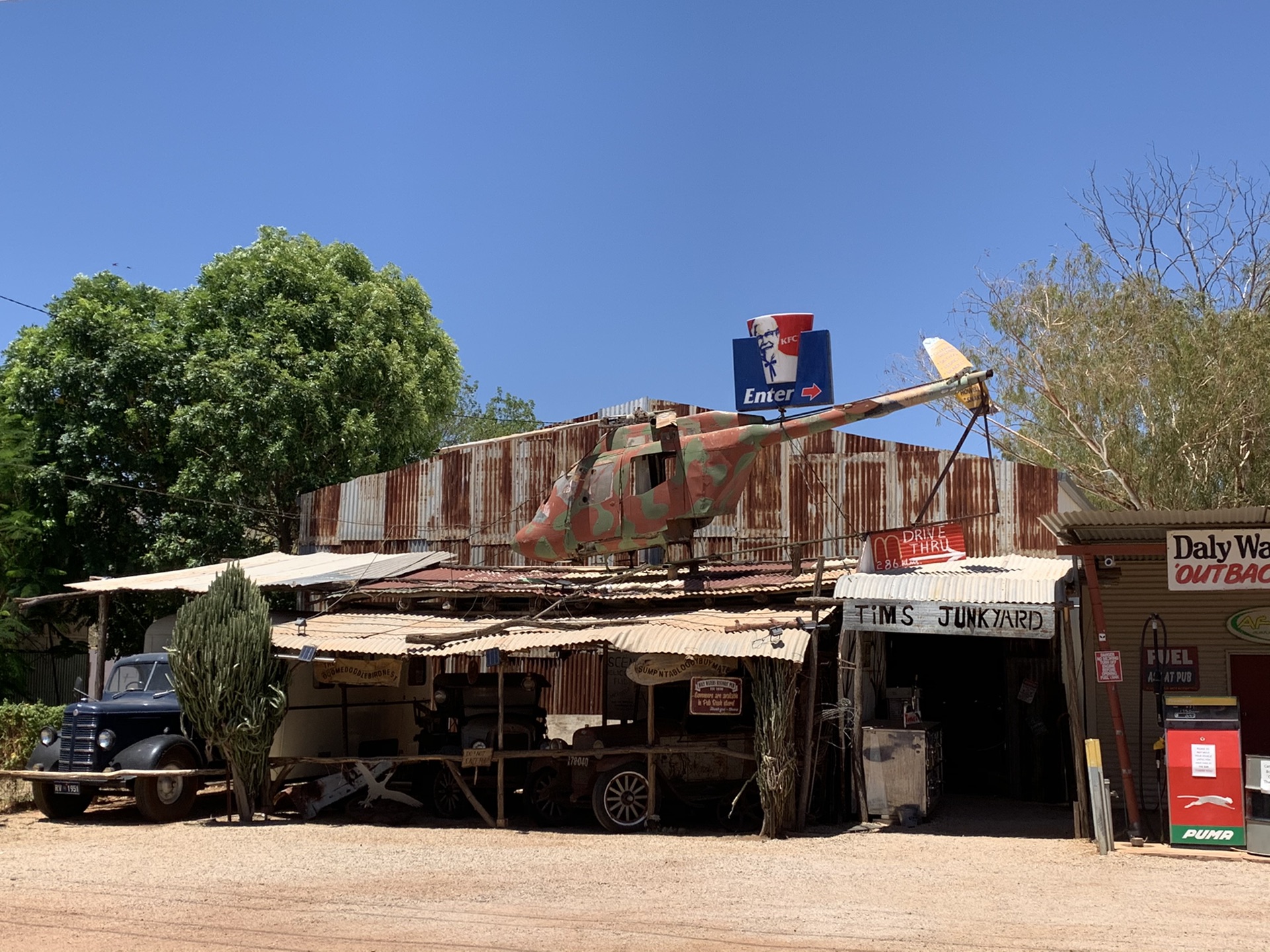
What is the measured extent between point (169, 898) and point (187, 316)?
64.3 feet

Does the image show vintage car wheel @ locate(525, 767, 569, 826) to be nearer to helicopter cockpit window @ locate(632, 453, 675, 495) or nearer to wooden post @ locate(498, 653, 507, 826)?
wooden post @ locate(498, 653, 507, 826)

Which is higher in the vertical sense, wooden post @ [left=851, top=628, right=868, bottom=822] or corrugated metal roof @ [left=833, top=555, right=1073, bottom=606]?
corrugated metal roof @ [left=833, top=555, right=1073, bottom=606]

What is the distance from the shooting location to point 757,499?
2192cm

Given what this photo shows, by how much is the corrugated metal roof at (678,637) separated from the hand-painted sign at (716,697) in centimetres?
40

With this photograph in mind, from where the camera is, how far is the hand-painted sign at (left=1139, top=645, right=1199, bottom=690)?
50.0ft

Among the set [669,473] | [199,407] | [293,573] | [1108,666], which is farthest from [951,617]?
[199,407]

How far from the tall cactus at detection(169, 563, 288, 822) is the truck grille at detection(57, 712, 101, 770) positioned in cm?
126

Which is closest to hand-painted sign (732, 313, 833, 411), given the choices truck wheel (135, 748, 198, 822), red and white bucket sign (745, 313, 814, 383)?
red and white bucket sign (745, 313, 814, 383)

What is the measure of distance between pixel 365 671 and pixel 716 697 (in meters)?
5.10

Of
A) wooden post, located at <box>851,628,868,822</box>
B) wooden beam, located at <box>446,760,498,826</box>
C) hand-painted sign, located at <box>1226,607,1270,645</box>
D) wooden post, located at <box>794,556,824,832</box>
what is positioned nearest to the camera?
wooden post, located at <box>794,556,824,832</box>

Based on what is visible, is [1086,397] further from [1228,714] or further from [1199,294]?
[1228,714]

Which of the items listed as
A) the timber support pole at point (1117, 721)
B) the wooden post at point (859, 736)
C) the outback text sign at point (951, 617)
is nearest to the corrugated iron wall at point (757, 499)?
the wooden post at point (859, 736)

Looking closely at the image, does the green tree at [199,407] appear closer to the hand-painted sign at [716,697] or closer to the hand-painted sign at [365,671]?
the hand-painted sign at [365,671]

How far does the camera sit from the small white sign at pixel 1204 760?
1191cm
